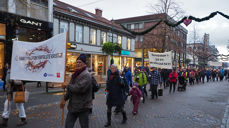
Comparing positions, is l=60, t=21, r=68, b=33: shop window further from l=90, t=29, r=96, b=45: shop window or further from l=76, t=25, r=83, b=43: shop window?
l=90, t=29, r=96, b=45: shop window

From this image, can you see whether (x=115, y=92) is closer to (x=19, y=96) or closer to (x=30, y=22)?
(x=19, y=96)

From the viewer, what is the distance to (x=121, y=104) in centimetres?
552

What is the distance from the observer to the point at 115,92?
17.9 feet

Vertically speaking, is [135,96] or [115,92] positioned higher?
[115,92]

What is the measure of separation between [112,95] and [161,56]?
7219mm

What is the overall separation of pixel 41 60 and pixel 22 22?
13308mm

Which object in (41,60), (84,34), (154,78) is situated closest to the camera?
(41,60)

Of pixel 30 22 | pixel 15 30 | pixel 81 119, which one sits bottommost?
pixel 81 119

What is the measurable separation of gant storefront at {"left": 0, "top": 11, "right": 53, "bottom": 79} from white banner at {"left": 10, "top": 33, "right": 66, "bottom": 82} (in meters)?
11.3

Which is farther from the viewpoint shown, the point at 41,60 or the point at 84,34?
the point at 84,34

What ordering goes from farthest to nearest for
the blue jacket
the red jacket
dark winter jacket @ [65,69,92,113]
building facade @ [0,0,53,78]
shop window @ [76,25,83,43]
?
shop window @ [76,25,83,43], building facade @ [0,0,53,78], the red jacket, the blue jacket, dark winter jacket @ [65,69,92,113]

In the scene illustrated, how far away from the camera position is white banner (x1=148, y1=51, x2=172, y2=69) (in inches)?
458

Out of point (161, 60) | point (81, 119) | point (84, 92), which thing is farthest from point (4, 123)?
point (161, 60)

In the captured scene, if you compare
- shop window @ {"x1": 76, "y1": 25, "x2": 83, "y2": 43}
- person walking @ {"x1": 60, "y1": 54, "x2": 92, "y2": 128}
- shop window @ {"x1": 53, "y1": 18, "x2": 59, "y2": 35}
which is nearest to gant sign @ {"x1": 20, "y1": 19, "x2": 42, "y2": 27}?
shop window @ {"x1": 53, "y1": 18, "x2": 59, "y2": 35}
